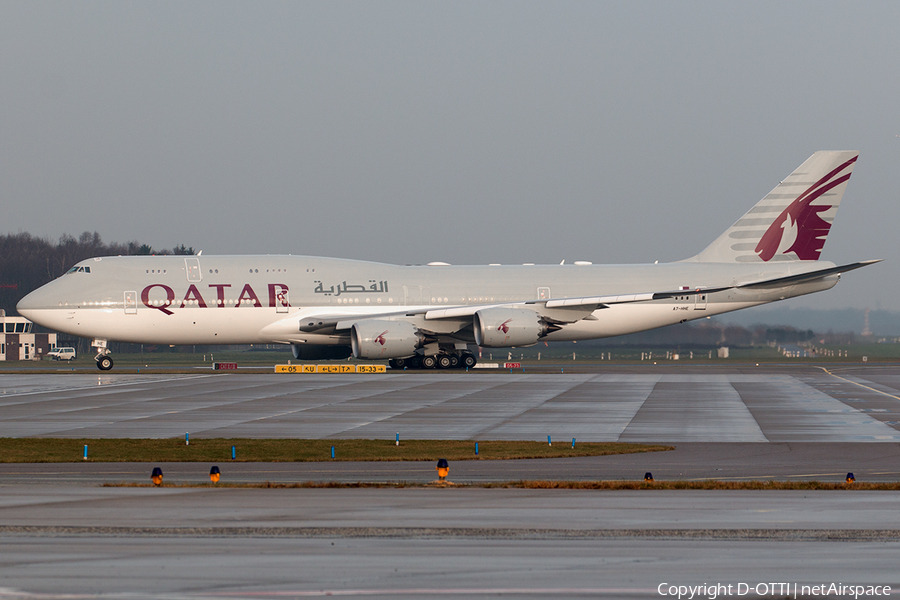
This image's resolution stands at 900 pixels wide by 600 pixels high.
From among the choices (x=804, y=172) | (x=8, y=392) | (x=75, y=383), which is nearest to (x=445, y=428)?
(x=8, y=392)

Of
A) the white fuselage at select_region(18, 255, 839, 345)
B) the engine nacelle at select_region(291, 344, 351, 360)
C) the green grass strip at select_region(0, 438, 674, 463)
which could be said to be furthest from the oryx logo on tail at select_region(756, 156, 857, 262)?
the green grass strip at select_region(0, 438, 674, 463)

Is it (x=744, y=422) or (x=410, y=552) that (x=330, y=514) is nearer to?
(x=410, y=552)

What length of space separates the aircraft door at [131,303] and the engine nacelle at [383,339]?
1112cm

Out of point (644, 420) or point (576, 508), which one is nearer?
point (576, 508)

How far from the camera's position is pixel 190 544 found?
33.7ft

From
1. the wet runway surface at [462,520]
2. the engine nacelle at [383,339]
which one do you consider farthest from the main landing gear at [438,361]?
the wet runway surface at [462,520]

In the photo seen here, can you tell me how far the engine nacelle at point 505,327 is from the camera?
4709 centimetres

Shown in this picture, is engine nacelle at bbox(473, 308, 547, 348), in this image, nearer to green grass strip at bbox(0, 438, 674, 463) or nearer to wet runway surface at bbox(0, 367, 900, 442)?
wet runway surface at bbox(0, 367, 900, 442)

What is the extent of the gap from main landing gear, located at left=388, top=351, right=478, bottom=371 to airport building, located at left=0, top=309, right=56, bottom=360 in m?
54.9

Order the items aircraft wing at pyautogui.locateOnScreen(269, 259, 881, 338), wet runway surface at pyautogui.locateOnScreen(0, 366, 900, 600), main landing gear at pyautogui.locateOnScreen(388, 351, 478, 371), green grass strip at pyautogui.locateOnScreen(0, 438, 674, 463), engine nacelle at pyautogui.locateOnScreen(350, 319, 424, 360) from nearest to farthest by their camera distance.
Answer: wet runway surface at pyautogui.locateOnScreen(0, 366, 900, 600) → green grass strip at pyautogui.locateOnScreen(0, 438, 674, 463) → engine nacelle at pyautogui.locateOnScreen(350, 319, 424, 360) → aircraft wing at pyautogui.locateOnScreen(269, 259, 881, 338) → main landing gear at pyautogui.locateOnScreen(388, 351, 478, 371)

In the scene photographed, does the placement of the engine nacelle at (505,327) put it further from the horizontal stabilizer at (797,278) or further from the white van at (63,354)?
the white van at (63,354)

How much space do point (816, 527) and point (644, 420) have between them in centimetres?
1460

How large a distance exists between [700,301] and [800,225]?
7.16 m

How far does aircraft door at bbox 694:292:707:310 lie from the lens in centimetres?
5109
